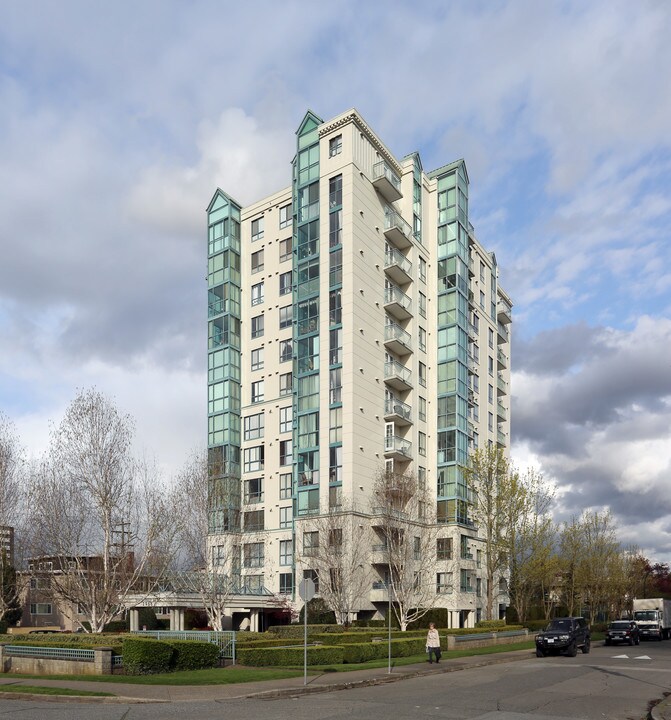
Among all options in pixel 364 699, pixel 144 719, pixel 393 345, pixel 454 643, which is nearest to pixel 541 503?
pixel 393 345

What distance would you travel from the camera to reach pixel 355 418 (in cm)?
5772

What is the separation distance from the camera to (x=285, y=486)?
6384 centimetres

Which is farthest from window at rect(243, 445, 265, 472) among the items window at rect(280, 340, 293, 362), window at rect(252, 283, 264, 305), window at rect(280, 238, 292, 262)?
window at rect(280, 238, 292, 262)

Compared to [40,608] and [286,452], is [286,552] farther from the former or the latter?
[40,608]

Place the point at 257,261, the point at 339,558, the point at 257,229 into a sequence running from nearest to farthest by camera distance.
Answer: the point at 339,558, the point at 257,261, the point at 257,229

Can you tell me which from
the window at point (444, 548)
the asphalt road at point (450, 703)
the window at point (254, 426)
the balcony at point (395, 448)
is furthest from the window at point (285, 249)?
the asphalt road at point (450, 703)

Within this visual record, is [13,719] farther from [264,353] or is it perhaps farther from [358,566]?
[264,353]

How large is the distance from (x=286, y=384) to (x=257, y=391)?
341 cm

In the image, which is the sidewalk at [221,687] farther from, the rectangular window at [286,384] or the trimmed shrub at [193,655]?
the rectangular window at [286,384]

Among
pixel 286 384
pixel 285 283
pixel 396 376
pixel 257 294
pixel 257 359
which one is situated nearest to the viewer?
pixel 396 376

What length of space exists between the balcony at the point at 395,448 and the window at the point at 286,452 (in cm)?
771

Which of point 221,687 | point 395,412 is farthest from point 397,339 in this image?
point 221,687

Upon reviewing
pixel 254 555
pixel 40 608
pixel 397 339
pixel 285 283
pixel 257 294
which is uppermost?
pixel 285 283

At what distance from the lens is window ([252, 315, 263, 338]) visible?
68625 mm
